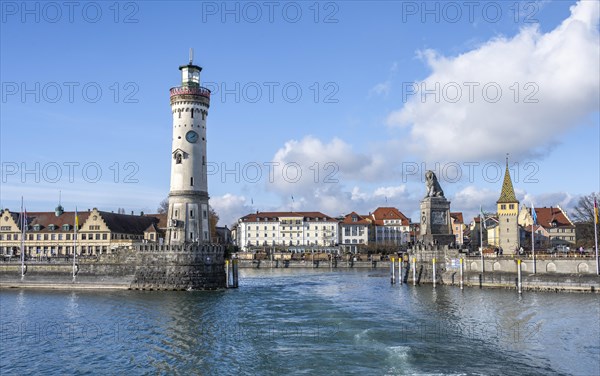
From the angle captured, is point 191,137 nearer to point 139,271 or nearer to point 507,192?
point 139,271

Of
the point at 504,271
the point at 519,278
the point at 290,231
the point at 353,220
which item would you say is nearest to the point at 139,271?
the point at 519,278

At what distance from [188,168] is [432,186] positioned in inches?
1485

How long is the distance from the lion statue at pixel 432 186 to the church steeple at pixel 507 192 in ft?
117

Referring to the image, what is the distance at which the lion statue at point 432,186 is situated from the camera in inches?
3428

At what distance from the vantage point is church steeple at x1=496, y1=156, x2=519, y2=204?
116 metres

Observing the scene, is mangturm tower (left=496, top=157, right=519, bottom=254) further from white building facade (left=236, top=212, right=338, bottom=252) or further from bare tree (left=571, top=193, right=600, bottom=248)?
white building facade (left=236, top=212, right=338, bottom=252)

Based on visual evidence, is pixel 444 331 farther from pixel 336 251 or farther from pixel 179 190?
pixel 336 251

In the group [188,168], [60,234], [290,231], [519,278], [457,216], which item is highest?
[188,168]

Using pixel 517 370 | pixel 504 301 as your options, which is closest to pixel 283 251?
pixel 504 301

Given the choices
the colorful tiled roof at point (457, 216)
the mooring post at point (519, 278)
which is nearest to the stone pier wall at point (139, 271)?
the mooring post at point (519, 278)

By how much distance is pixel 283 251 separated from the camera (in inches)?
6599

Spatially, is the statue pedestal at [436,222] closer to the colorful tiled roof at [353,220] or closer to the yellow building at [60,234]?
the yellow building at [60,234]

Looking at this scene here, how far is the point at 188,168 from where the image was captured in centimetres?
7500

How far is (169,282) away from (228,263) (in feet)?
28.3
